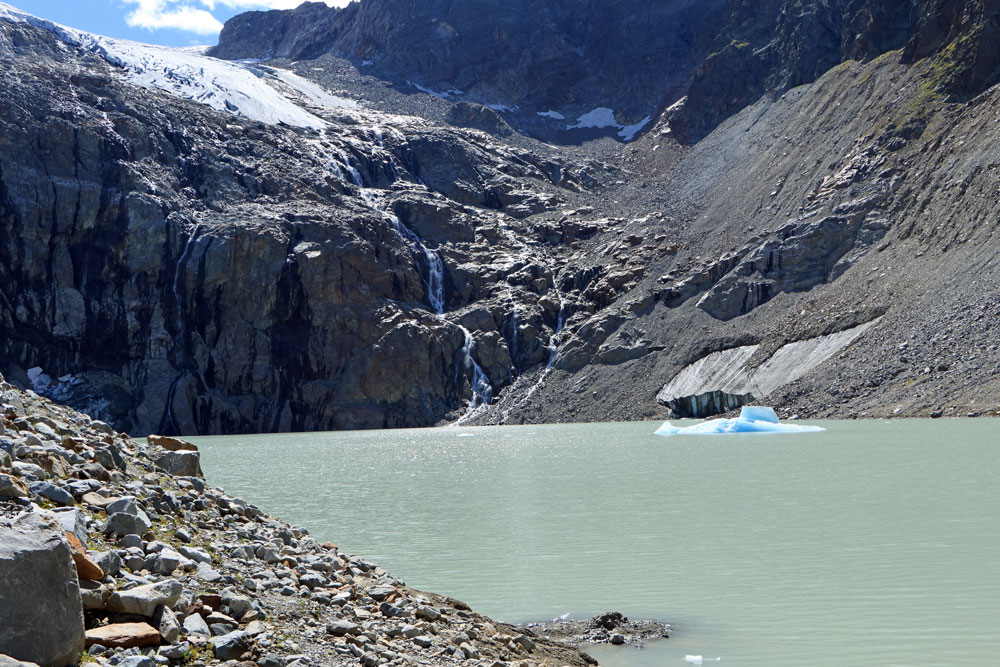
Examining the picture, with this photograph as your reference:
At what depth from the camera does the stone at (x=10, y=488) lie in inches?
310

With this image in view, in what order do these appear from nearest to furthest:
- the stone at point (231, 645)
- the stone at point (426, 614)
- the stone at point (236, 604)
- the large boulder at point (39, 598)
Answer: the large boulder at point (39, 598), the stone at point (231, 645), the stone at point (236, 604), the stone at point (426, 614)

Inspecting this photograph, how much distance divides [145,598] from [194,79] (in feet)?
424

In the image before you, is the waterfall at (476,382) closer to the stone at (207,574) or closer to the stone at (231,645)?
the stone at (207,574)

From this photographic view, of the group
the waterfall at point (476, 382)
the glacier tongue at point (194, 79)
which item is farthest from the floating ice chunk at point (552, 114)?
the waterfall at point (476, 382)

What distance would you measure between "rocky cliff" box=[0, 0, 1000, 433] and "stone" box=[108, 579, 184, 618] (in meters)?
53.8

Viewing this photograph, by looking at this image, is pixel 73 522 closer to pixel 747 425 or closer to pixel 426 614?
pixel 426 614

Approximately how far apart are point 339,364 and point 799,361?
46.3 meters

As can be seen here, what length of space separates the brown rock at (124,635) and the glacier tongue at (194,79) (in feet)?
378

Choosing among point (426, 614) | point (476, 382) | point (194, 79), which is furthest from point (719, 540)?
point (194, 79)

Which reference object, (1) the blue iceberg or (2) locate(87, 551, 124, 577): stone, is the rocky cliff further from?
(2) locate(87, 551, 124, 577): stone

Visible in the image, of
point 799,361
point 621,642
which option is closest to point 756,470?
point 621,642

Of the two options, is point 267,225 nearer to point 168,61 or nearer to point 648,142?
point 168,61

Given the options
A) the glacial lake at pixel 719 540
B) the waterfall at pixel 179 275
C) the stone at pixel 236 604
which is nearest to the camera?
the stone at pixel 236 604

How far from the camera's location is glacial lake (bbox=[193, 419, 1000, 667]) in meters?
10.4
